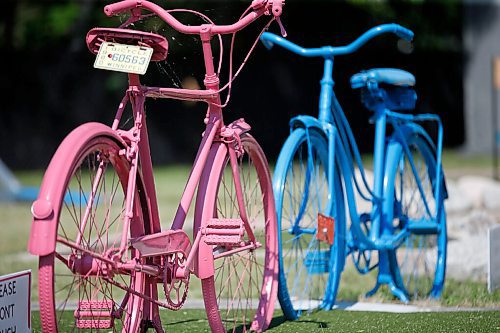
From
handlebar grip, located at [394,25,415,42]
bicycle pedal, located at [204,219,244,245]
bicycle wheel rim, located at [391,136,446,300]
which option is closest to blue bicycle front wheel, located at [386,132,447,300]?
bicycle wheel rim, located at [391,136,446,300]

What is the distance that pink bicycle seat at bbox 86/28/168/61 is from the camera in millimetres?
4082

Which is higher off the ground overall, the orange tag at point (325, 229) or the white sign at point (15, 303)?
the orange tag at point (325, 229)

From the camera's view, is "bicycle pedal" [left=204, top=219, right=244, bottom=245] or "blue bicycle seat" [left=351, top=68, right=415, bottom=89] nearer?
"bicycle pedal" [left=204, top=219, right=244, bottom=245]

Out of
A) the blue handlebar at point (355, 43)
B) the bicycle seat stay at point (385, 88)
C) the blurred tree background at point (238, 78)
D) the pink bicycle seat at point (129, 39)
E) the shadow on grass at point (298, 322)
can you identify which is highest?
the blurred tree background at point (238, 78)

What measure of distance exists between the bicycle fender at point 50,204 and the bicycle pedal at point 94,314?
0.66 m

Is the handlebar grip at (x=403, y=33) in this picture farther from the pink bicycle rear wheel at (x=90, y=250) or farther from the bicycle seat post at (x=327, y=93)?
the pink bicycle rear wheel at (x=90, y=250)

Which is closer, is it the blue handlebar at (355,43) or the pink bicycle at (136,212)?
the pink bicycle at (136,212)

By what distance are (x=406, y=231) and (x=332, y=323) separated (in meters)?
1.14

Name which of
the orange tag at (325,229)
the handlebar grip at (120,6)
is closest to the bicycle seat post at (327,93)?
the orange tag at (325,229)

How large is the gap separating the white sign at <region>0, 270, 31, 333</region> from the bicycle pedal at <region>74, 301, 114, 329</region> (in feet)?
1.01

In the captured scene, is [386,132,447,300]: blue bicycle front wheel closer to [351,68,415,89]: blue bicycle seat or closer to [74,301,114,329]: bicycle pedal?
[351,68,415,89]: blue bicycle seat

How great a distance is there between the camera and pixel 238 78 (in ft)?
67.0

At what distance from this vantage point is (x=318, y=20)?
22547 mm

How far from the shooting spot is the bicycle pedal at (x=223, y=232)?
4332mm
